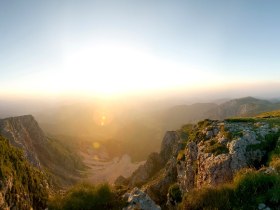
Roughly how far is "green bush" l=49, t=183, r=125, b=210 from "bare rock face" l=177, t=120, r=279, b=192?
9166 millimetres

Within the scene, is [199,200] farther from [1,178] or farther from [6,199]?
[1,178]

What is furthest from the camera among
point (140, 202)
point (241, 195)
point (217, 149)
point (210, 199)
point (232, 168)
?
point (217, 149)

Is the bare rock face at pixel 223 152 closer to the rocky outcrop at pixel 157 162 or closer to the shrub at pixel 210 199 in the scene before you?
the shrub at pixel 210 199

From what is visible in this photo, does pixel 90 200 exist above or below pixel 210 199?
below

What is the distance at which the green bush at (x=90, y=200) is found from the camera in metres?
18.5

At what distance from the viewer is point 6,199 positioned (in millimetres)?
25266

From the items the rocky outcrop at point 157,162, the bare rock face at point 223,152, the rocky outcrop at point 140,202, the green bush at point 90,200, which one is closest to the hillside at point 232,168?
the bare rock face at point 223,152

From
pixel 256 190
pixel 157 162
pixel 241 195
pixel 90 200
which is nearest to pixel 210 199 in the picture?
pixel 241 195

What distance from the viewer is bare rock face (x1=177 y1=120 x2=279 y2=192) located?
2632 cm

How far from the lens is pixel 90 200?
20.1m

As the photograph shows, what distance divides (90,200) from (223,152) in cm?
1604

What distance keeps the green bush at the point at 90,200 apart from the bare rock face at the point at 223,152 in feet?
30.1

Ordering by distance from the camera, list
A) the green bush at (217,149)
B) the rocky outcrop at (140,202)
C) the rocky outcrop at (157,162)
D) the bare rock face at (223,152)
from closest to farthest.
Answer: the rocky outcrop at (140,202) → the bare rock face at (223,152) → the green bush at (217,149) → the rocky outcrop at (157,162)

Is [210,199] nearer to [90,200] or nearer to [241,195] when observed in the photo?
[241,195]
